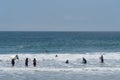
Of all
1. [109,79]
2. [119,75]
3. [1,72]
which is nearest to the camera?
[109,79]

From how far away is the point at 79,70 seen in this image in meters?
56.0

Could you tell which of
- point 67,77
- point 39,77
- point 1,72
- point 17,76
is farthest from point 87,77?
point 1,72

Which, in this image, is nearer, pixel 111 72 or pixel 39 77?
pixel 39 77

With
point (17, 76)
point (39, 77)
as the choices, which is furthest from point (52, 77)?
point (17, 76)

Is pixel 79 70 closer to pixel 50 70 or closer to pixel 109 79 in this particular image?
pixel 50 70

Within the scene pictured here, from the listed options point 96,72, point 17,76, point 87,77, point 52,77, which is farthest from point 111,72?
point 17,76

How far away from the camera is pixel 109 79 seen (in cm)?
4628

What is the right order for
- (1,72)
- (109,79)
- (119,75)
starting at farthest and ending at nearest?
(1,72) < (119,75) < (109,79)

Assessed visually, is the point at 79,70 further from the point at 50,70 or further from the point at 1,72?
the point at 1,72

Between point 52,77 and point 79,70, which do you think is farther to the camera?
point 79,70

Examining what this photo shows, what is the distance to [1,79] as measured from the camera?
46.3m

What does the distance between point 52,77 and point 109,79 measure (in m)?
7.37

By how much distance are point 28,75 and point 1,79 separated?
4886 mm

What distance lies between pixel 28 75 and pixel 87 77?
26.2 ft
